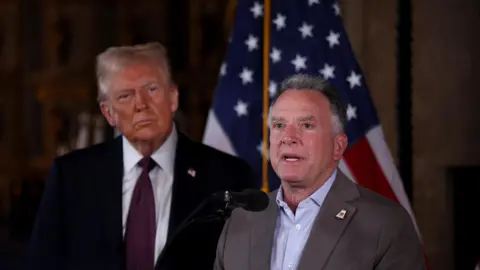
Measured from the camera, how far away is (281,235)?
176cm

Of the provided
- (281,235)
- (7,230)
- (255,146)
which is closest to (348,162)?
(255,146)

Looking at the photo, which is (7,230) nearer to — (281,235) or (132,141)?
(132,141)

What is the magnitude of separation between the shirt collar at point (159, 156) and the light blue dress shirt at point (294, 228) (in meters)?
0.58

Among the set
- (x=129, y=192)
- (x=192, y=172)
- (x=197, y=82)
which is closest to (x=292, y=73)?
(x=192, y=172)

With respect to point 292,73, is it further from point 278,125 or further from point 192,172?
point 278,125

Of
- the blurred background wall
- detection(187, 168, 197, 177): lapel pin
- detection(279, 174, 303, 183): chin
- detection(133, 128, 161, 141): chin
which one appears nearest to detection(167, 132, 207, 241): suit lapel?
detection(187, 168, 197, 177): lapel pin

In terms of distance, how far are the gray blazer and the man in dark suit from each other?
0.43m

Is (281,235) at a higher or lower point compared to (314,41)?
lower

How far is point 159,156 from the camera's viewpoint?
88.5 inches

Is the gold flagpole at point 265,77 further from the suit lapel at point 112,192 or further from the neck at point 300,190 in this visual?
the neck at point 300,190

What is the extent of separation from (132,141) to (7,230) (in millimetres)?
2864

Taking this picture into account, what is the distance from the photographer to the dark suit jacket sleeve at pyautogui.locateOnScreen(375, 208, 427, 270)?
1609mm

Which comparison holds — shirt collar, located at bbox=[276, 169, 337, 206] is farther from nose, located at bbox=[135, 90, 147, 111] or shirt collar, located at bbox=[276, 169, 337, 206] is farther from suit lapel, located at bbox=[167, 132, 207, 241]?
nose, located at bbox=[135, 90, 147, 111]

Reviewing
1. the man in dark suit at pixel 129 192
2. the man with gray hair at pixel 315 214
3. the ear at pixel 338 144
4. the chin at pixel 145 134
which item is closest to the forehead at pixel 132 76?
the man in dark suit at pixel 129 192
